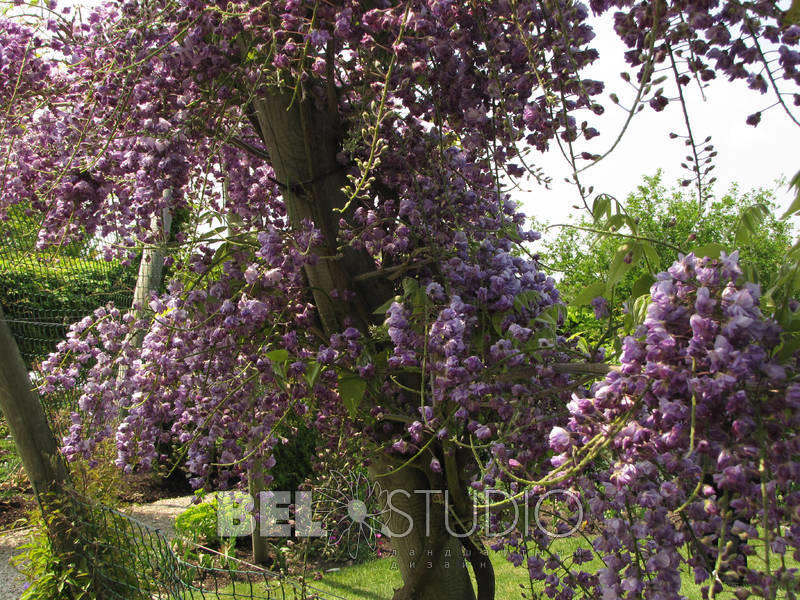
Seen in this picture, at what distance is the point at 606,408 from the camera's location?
3.67ft

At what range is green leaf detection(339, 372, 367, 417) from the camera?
178 centimetres

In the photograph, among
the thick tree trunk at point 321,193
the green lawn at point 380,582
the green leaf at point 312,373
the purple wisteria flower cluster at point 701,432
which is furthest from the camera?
the green lawn at point 380,582

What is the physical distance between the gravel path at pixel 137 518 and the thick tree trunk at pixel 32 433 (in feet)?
4.40

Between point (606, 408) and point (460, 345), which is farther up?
point (460, 345)

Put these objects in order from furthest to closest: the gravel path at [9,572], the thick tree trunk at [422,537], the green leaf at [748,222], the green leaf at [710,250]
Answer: the gravel path at [9,572] < the thick tree trunk at [422,537] < the green leaf at [748,222] < the green leaf at [710,250]

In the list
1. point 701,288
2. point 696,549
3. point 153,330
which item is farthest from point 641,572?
point 153,330

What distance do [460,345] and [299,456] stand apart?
601 cm

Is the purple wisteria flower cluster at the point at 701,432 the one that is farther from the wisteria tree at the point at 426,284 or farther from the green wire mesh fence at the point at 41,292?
the green wire mesh fence at the point at 41,292

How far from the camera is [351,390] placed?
5.86 feet

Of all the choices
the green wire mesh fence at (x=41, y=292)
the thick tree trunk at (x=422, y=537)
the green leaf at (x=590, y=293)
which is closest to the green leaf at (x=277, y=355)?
the thick tree trunk at (x=422, y=537)

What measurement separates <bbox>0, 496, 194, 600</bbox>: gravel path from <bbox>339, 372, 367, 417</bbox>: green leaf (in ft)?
12.3

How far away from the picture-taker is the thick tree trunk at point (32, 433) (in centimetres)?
374

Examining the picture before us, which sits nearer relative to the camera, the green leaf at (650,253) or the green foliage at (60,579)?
the green leaf at (650,253)

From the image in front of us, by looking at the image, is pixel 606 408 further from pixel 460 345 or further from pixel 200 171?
pixel 200 171
